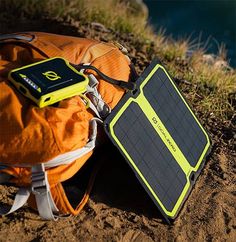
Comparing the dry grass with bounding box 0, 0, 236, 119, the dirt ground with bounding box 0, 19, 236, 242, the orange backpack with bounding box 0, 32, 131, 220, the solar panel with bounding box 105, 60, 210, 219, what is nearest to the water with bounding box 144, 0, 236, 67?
the dry grass with bounding box 0, 0, 236, 119

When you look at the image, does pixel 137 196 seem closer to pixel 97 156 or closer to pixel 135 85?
pixel 97 156

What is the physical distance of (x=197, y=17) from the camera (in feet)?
28.4

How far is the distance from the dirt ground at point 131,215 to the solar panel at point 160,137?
0.31 ft

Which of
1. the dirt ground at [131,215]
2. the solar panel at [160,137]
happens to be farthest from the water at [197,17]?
the dirt ground at [131,215]

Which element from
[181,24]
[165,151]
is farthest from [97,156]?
[181,24]

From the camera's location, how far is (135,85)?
3043 mm

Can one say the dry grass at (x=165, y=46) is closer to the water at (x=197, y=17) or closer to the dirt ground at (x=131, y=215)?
the dirt ground at (x=131, y=215)

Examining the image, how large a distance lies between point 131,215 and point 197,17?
243 inches

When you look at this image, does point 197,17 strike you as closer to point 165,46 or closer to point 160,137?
point 165,46

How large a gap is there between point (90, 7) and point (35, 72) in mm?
2734

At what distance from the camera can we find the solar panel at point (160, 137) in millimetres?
2916

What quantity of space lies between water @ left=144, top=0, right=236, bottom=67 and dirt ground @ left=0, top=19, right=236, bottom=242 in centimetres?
481

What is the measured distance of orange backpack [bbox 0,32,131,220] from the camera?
2.58m

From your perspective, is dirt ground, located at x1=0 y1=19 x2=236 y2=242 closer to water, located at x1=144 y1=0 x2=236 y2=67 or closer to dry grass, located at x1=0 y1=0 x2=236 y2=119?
dry grass, located at x1=0 y1=0 x2=236 y2=119
